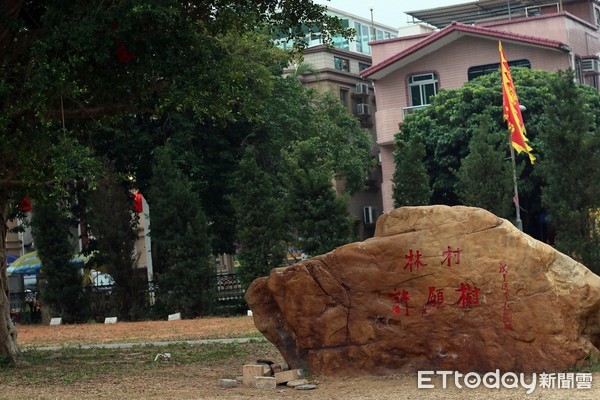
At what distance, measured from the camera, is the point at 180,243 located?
30.8 meters

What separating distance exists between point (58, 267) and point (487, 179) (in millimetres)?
12876

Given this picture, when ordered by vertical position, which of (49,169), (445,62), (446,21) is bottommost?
(49,169)

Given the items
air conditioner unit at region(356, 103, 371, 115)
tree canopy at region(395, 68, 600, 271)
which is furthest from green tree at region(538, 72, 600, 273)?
air conditioner unit at region(356, 103, 371, 115)

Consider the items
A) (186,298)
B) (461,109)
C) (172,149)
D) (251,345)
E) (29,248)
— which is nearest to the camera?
(251,345)

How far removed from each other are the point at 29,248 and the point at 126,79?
40.6 metres

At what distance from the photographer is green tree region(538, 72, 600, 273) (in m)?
29.4

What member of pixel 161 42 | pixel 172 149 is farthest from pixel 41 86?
pixel 172 149

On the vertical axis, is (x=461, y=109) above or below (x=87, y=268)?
above

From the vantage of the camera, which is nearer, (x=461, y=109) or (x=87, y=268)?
(x=87, y=268)

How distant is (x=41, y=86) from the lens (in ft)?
50.0

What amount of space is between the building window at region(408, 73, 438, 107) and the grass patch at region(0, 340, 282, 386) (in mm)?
28211

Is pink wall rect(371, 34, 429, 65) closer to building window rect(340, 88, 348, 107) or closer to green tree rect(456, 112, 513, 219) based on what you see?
building window rect(340, 88, 348, 107)

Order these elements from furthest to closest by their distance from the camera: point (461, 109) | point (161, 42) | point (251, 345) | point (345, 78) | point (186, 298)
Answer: point (345, 78) → point (461, 109) → point (186, 298) → point (251, 345) → point (161, 42)

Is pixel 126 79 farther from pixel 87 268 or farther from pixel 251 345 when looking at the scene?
pixel 87 268
